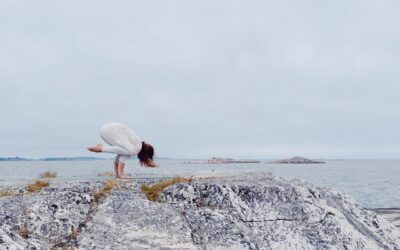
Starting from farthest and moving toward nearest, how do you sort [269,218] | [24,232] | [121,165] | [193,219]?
[121,165] → [269,218] → [193,219] → [24,232]

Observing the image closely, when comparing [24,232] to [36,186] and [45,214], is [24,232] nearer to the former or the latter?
[45,214]

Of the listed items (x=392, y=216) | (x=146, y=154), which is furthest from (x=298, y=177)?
(x=392, y=216)

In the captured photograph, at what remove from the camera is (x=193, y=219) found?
835 cm

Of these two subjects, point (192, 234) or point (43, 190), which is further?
point (43, 190)

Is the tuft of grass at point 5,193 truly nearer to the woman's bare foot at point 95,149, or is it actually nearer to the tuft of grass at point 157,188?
the woman's bare foot at point 95,149

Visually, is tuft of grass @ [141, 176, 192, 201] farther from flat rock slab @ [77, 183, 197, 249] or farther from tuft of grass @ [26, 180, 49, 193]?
tuft of grass @ [26, 180, 49, 193]

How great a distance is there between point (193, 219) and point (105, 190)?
1752 mm

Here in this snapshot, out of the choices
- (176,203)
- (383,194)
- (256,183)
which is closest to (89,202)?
(176,203)

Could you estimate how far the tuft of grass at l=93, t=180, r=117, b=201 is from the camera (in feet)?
29.1

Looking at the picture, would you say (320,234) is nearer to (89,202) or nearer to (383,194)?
(89,202)

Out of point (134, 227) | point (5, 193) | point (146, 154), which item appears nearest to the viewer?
point (134, 227)

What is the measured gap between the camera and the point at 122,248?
24.4ft

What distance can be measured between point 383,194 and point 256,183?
52.4m

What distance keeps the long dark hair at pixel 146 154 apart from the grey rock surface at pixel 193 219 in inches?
59.7
